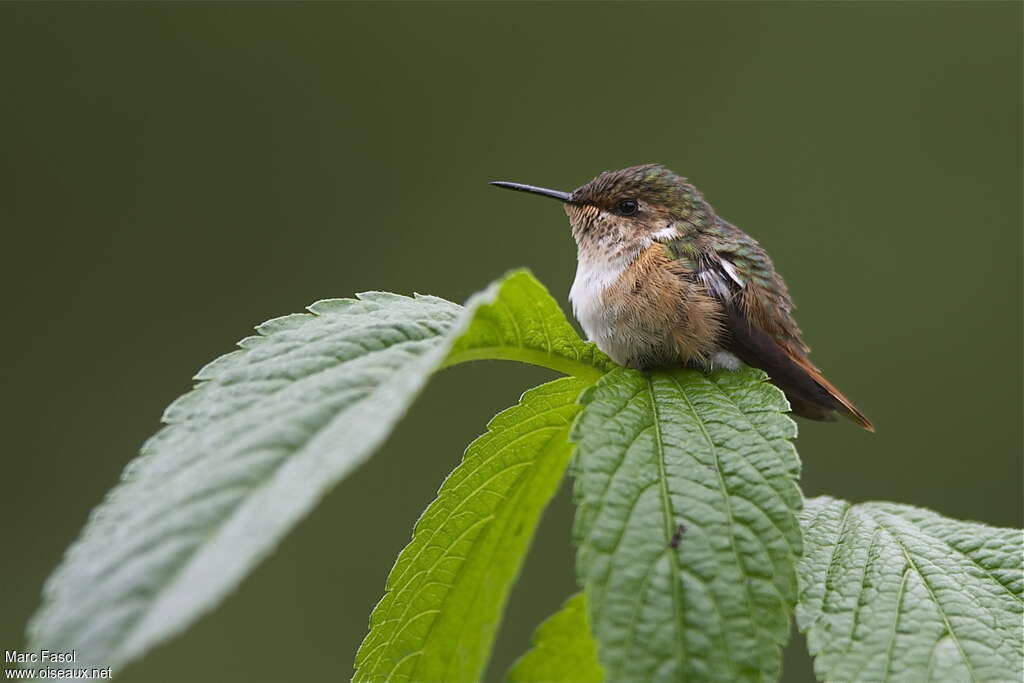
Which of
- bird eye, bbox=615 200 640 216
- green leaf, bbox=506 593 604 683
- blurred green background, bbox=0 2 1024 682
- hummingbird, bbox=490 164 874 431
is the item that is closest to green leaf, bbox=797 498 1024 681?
green leaf, bbox=506 593 604 683

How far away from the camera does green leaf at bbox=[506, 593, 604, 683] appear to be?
2.12 m

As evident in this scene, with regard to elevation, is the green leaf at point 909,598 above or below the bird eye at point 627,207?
below

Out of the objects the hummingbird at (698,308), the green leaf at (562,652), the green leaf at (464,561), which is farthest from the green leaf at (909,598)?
the hummingbird at (698,308)

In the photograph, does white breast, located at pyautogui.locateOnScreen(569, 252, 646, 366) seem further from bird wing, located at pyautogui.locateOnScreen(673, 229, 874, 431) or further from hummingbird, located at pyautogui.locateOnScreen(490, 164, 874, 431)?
bird wing, located at pyautogui.locateOnScreen(673, 229, 874, 431)

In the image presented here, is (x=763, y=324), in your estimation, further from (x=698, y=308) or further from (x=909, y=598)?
(x=909, y=598)

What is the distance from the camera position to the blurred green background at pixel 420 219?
30.7ft

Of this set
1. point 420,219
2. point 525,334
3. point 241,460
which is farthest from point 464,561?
point 420,219

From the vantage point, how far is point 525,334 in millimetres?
2064

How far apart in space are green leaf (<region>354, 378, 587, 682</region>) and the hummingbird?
2.44ft

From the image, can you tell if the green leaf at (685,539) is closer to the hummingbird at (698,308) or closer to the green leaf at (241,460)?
the green leaf at (241,460)

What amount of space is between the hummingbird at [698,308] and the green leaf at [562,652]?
81 centimetres

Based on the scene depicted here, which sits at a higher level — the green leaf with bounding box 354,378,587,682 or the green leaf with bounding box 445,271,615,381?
the green leaf with bounding box 445,271,615,381

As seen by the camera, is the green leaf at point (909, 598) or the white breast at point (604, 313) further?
the white breast at point (604, 313)

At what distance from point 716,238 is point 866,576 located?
5.65 ft
